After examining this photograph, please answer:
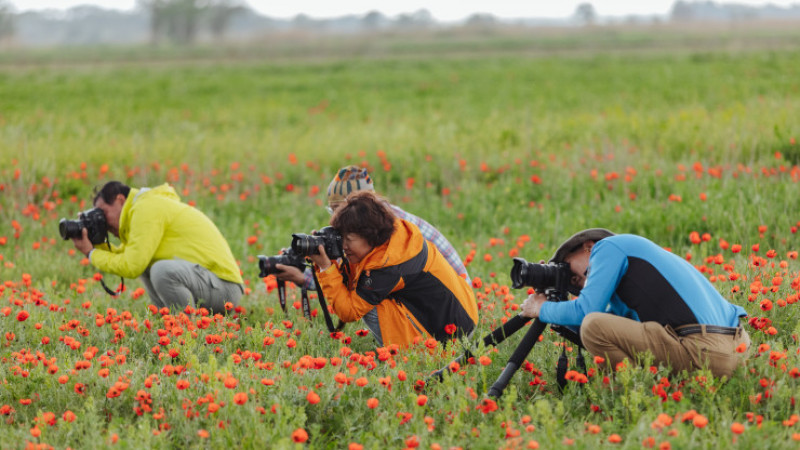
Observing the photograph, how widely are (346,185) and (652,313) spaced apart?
2301 millimetres

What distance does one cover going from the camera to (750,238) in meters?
7.14

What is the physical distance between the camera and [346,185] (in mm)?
5332

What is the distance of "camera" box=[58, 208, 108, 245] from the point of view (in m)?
5.71

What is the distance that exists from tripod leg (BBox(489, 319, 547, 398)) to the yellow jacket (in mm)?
2771

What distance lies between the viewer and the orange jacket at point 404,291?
4.52m

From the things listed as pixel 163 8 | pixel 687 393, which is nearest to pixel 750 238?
pixel 687 393

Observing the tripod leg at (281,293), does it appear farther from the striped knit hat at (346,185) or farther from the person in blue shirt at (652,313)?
the person in blue shirt at (652,313)

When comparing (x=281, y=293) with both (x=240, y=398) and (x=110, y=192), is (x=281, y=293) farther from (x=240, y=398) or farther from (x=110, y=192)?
(x=240, y=398)

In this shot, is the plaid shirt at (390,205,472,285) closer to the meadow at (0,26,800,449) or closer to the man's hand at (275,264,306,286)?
the meadow at (0,26,800,449)

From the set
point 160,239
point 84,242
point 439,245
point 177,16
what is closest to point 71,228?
point 84,242

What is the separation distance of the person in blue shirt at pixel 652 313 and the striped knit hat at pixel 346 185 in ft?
6.07

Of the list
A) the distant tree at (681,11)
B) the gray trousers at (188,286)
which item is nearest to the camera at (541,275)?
the gray trousers at (188,286)

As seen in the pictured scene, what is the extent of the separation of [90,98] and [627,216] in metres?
17.1

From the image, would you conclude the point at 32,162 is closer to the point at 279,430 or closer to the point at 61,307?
the point at 61,307
